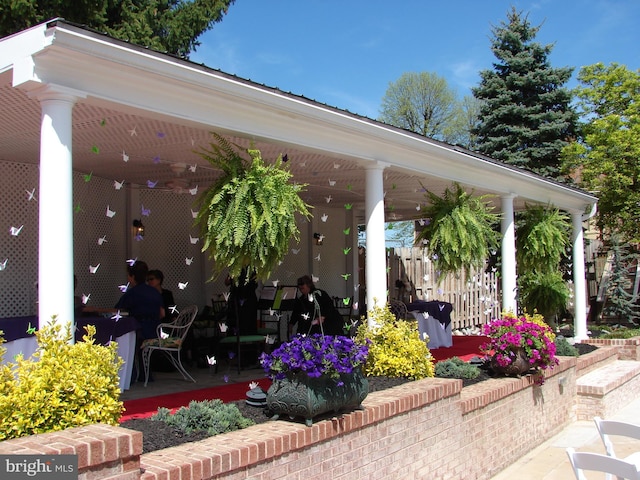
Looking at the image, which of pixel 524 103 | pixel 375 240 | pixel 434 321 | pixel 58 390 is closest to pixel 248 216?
pixel 58 390

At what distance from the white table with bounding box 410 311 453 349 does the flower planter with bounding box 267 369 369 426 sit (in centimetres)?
580

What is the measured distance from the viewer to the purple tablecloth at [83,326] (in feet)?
17.9

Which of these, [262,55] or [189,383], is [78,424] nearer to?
[189,383]

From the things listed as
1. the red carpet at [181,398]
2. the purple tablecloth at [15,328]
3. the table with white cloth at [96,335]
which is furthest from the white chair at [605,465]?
the purple tablecloth at [15,328]

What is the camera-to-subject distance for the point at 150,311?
6.81 meters

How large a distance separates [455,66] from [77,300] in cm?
2868

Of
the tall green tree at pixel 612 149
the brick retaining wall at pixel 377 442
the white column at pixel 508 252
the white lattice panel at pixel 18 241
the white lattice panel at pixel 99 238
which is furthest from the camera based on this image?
the tall green tree at pixel 612 149

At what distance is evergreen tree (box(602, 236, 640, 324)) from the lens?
585 inches

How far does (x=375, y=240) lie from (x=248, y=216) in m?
2.20

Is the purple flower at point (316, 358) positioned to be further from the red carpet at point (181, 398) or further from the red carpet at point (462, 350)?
the red carpet at point (462, 350)

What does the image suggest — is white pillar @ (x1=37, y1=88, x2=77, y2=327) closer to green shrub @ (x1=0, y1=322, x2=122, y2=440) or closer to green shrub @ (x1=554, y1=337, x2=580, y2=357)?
green shrub @ (x1=0, y1=322, x2=122, y2=440)

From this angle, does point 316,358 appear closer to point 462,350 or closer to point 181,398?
point 181,398

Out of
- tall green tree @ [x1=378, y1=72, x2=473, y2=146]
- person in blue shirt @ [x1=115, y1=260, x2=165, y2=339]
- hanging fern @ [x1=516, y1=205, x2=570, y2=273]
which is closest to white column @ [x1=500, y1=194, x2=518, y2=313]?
hanging fern @ [x1=516, y1=205, x2=570, y2=273]

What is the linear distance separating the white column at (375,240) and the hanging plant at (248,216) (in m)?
1.76
